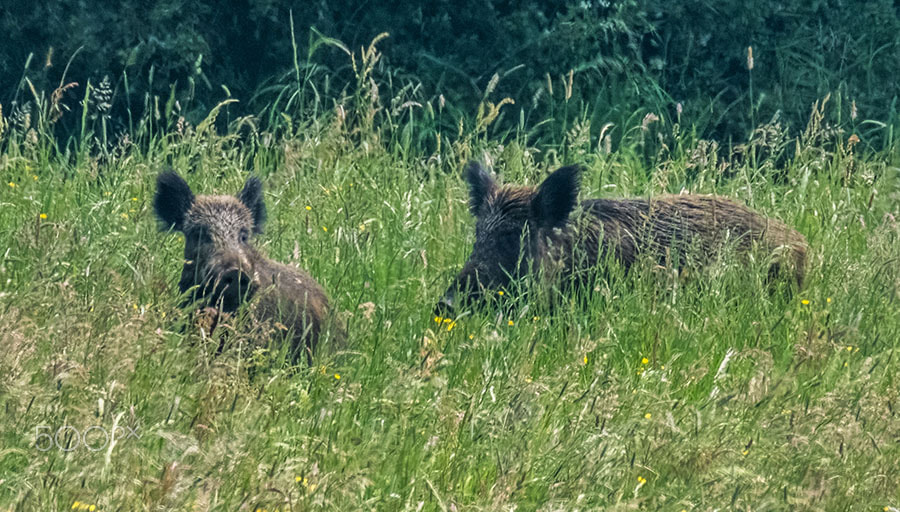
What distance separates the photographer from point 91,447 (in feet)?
10.3

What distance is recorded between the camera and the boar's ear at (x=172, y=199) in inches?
228

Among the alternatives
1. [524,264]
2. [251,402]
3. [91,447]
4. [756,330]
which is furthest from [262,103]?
[91,447]

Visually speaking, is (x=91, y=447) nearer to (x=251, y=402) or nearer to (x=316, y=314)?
(x=251, y=402)

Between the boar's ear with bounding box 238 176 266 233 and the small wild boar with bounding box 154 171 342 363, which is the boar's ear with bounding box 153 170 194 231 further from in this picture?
the boar's ear with bounding box 238 176 266 233

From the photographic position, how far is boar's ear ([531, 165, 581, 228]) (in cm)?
649

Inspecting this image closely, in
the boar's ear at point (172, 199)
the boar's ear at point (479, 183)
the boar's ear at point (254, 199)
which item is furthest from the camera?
the boar's ear at point (479, 183)

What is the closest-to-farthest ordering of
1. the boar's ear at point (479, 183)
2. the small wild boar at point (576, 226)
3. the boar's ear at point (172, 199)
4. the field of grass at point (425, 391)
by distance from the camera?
the field of grass at point (425, 391) < the boar's ear at point (172, 199) < the small wild boar at point (576, 226) < the boar's ear at point (479, 183)

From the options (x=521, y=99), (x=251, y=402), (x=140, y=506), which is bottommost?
(x=521, y=99)

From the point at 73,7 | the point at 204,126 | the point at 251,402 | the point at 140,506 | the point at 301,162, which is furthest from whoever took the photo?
the point at 73,7

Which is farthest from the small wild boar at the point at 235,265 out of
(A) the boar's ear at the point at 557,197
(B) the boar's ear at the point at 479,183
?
(A) the boar's ear at the point at 557,197

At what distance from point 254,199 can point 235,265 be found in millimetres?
1089

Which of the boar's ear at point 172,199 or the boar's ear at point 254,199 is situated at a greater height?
the boar's ear at point 172,199

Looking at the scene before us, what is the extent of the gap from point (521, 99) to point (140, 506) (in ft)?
23.7

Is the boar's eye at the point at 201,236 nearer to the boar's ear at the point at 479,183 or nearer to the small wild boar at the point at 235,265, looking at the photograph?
the small wild boar at the point at 235,265
